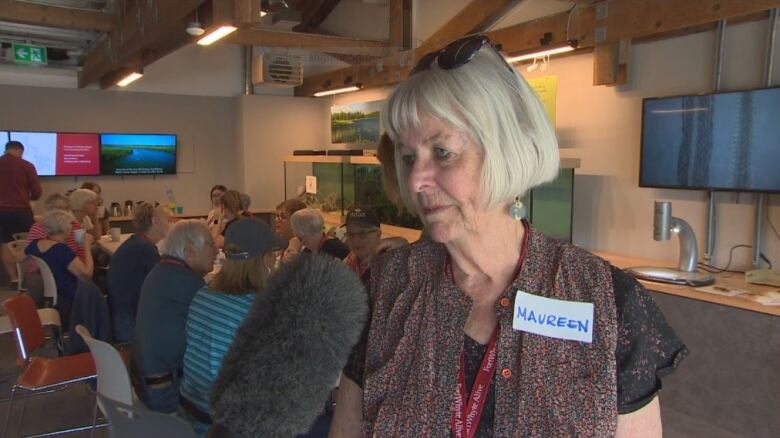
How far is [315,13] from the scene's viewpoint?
29.1ft

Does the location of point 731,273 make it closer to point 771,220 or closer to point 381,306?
point 771,220

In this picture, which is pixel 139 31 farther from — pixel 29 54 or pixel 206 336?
pixel 206 336

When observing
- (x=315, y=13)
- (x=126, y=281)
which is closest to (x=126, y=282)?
(x=126, y=281)

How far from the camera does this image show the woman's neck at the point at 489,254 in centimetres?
102

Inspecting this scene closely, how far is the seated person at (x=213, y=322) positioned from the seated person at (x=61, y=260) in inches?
88.2

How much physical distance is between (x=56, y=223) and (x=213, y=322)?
2.62 m

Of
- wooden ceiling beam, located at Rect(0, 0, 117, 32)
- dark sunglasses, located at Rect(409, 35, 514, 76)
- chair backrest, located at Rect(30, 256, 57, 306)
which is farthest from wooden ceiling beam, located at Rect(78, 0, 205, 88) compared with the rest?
dark sunglasses, located at Rect(409, 35, 514, 76)

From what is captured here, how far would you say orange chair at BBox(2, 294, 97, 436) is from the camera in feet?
9.90

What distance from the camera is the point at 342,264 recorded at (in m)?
0.87

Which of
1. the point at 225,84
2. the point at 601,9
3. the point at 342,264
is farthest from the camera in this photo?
the point at 225,84

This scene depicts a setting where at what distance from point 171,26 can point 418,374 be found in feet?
14.2

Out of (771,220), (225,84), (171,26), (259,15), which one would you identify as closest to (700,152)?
(771,220)

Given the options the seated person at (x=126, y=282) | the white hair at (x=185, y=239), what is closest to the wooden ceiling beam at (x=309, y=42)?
the seated person at (x=126, y=282)

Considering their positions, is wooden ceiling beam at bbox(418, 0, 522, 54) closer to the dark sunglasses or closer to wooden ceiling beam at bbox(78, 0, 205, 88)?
wooden ceiling beam at bbox(78, 0, 205, 88)
